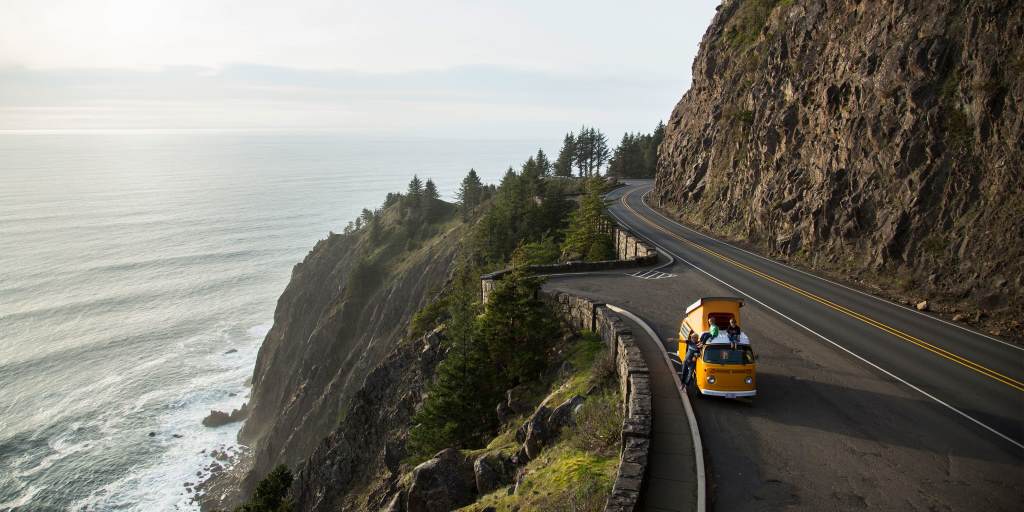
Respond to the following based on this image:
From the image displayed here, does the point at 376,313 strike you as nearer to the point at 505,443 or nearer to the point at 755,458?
the point at 505,443

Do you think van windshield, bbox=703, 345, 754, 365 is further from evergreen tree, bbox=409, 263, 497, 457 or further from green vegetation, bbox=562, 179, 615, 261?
green vegetation, bbox=562, 179, 615, 261

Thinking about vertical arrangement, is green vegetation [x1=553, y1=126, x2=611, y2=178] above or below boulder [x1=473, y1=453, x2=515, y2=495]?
above

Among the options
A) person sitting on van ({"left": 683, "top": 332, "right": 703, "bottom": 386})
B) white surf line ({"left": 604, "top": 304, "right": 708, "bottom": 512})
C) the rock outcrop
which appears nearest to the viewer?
white surf line ({"left": 604, "top": 304, "right": 708, "bottom": 512})

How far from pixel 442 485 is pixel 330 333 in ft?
204

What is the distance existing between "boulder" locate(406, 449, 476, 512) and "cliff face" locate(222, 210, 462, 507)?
33.3 m

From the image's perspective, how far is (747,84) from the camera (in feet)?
162

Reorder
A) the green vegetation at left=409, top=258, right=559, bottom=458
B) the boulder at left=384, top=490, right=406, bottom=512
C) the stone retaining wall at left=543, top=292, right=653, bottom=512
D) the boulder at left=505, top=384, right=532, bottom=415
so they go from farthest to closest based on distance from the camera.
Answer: the green vegetation at left=409, top=258, right=559, bottom=458, the boulder at left=505, top=384, right=532, bottom=415, the boulder at left=384, top=490, right=406, bottom=512, the stone retaining wall at left=543, top=292, right=653, bottom=512

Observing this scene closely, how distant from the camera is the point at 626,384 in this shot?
15.3 meters

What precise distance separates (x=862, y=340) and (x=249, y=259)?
435 ft

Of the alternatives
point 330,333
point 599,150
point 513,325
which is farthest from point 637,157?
point 513,325

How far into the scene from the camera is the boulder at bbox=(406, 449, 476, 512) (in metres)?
16.3

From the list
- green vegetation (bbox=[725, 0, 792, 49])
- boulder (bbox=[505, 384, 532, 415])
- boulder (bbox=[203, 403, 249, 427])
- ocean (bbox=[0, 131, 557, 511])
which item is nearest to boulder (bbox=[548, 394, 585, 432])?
boulder (bbox=[505, 384, 532, 415])

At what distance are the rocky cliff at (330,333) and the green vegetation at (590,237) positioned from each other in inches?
738

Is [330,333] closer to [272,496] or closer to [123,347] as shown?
[123,347]
